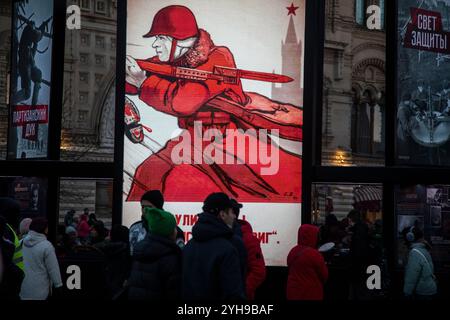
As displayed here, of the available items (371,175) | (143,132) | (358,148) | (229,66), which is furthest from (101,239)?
(358,148)

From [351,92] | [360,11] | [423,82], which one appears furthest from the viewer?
[351,92]

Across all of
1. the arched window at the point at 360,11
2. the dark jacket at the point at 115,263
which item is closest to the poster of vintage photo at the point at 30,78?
the dark jacket at the point at 115,263

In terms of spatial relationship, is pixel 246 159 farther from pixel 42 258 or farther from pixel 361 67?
pixel 361 67

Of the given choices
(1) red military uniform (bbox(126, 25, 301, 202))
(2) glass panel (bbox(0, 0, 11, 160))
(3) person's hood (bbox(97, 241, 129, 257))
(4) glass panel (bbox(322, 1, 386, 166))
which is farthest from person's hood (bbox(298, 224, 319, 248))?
(4) glass panel (bbox(322, 1, 386, 166))

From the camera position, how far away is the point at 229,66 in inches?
406

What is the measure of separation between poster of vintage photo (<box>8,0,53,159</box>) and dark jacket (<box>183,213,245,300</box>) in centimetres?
602

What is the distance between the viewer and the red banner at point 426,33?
35.3 feet

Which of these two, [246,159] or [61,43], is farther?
[61,43]

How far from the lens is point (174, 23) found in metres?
10.4

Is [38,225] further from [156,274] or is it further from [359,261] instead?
[359,261]

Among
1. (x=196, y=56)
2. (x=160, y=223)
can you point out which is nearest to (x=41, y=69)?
(x=196, y=56)

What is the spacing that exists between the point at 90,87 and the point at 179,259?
63.1 feet

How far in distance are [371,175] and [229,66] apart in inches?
101

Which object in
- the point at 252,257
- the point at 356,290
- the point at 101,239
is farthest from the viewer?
the point at 101,239
